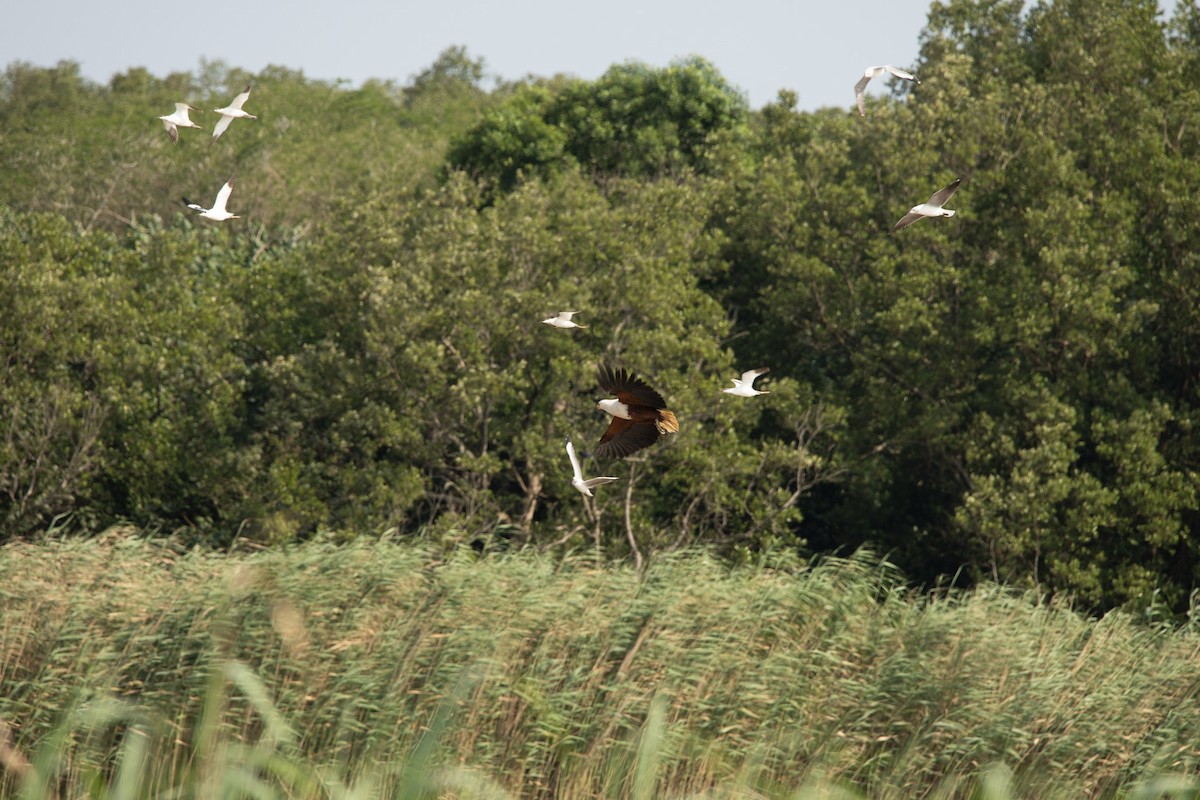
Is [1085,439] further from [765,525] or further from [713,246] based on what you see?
[713,246]

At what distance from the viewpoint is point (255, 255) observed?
20375mm

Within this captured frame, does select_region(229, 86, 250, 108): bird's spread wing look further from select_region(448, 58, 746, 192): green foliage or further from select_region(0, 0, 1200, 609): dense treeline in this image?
select_region(448, 58, 746, 192): green foliage

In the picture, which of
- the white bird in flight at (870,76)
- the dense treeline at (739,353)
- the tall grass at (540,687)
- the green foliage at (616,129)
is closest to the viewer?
the white bird in flight at (870,76)

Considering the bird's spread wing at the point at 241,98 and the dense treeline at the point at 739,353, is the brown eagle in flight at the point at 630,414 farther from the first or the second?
the dense treeline at the point at 739,353

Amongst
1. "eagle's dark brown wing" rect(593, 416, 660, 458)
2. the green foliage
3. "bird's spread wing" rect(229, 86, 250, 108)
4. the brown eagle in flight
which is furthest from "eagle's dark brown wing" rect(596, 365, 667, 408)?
the green foliage

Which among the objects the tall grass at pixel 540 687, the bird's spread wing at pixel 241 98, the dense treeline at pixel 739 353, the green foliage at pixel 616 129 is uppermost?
the green foliage at pixel 616 129

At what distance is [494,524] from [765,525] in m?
2.95

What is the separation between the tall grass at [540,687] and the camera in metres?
8.12

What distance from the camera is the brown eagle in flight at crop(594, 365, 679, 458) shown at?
6.38m

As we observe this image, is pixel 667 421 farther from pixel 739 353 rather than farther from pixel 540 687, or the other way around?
pixel 739 353

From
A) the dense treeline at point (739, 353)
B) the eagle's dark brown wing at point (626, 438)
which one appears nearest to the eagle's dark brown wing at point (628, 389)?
the eagle's dark brown wing at point (626, 438)

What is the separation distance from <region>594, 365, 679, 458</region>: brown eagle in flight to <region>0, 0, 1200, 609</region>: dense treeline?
21.0 ft

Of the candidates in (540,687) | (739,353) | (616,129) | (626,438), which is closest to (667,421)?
(626,438)

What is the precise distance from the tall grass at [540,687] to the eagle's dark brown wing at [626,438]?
1.92 metres
